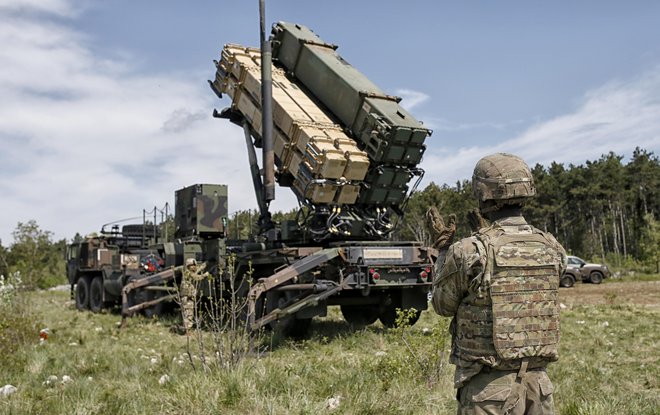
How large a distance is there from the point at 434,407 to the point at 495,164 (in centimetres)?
253

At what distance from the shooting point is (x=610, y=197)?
4934cm

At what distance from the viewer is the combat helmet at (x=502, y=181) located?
336 centimetres

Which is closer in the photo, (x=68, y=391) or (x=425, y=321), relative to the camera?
(x=68, y=391)

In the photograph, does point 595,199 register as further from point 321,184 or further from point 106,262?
point 321,184

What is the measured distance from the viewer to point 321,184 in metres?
9.77

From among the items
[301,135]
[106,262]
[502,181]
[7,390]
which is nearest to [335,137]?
[301,135]

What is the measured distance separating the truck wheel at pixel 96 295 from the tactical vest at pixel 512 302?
14.1m

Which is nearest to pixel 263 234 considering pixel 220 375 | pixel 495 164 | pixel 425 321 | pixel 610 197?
pixel 425 321

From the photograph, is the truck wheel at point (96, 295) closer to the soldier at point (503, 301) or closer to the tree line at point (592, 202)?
the soldier at point (503, 301)

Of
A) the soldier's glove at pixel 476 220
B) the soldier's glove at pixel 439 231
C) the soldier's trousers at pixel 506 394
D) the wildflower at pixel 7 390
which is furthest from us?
the wildflower at pixel 7 390

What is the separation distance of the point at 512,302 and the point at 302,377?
321 cm

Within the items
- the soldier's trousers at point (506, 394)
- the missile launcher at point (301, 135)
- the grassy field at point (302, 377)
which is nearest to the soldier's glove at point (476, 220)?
the soldier's trousers at point (506, 394)

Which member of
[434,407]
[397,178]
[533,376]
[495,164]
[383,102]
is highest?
[383,102]

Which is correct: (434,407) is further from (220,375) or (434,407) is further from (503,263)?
(503,263)
